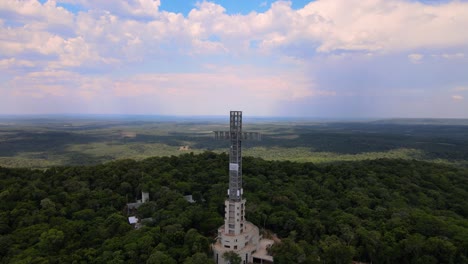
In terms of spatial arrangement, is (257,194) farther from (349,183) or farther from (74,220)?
(74,220)

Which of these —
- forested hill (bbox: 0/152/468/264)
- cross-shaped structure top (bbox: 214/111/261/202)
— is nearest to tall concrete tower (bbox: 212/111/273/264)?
cross-shaped structure top (bbox: 214/111/261/202)

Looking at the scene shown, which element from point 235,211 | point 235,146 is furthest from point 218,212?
point 235,146

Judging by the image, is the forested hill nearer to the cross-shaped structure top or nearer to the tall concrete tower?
the tall concrete tower

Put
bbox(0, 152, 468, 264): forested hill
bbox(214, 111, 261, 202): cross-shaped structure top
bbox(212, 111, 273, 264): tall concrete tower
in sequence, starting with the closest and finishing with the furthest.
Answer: bbox(0, 152, 468, 264): forested hill
bbox(212, 111, 273, 264): tall concrete tower
bbox(214, 111, 261, 202): cross-shaped structure top

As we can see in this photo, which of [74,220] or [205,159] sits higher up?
[205,159]

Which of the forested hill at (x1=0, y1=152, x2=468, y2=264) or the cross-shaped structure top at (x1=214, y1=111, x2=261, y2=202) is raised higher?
the cross-shaped structure top at (x1=214, y1=111, x2=261, y2=202)

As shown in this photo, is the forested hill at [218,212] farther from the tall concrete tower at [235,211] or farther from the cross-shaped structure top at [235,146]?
the cross-shaped structure top at [235,146]

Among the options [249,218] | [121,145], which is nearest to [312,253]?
[249,218]

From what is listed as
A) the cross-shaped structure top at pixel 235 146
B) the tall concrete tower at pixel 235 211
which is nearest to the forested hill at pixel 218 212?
the tall concrete tower at pixel 235 211
